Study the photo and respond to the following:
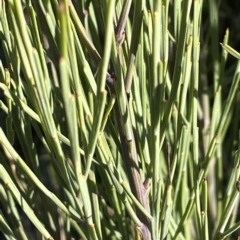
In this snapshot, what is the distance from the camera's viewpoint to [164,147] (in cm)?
96

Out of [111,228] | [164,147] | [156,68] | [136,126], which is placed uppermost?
[156,68]

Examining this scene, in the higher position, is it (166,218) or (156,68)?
(156,68)

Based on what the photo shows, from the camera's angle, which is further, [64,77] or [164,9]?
[164,9]

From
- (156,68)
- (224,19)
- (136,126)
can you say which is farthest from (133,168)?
(224,19)

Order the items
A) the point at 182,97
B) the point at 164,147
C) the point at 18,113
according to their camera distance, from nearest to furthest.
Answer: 1. the point at 182,97
2. the point at 18,113
3. the point at 164,147

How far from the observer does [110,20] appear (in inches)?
18.8

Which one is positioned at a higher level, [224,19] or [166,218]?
[224,19]

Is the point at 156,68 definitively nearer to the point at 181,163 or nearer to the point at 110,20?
the point at 110,20

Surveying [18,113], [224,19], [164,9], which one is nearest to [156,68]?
[164,9]

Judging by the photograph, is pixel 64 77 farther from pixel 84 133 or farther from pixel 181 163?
pixel 181 163

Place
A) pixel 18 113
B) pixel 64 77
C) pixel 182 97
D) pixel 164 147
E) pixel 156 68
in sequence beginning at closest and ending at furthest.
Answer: pixel 64 77, pixel 156 68, pixel 182 97, pixel 18 113, pixel 164 147

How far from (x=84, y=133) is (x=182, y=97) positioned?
0.58ft

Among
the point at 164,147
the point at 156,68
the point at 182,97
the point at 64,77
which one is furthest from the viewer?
the point at 164,147

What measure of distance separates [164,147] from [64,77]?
0.53 meters
